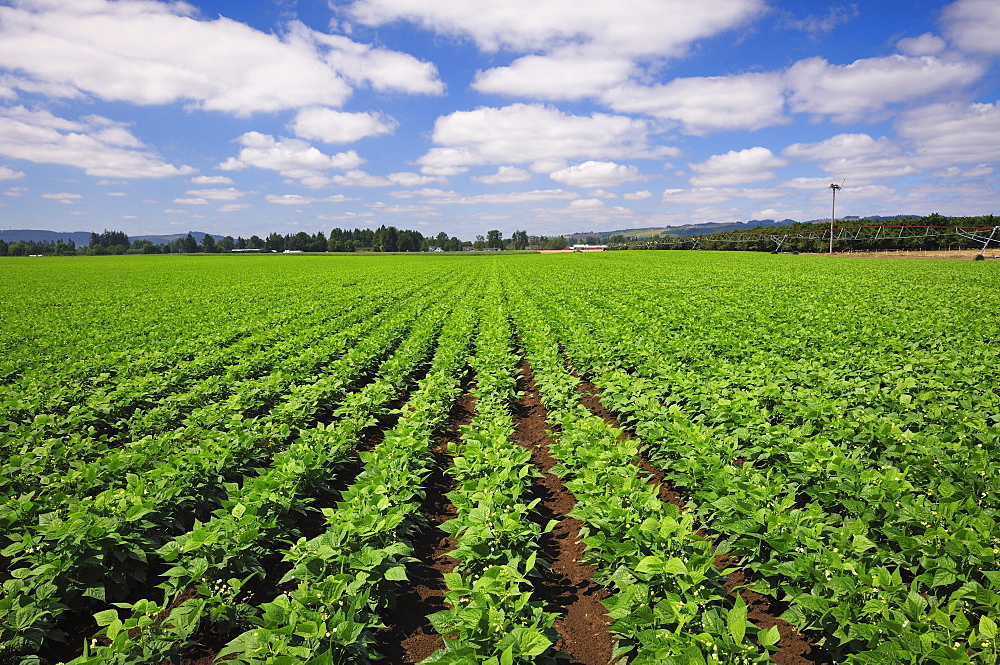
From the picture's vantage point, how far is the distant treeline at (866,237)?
81125mm

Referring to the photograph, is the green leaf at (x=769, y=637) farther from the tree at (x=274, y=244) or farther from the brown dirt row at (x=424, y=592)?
the tree at (x=274, y=244)

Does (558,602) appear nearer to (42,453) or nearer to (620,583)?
(620,583)

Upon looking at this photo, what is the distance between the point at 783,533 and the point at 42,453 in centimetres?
851

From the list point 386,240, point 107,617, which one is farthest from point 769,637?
point 386,240

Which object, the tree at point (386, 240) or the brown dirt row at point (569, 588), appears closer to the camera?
the brown dirt row at point (569, 588)

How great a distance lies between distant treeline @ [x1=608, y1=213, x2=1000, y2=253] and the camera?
81125mm

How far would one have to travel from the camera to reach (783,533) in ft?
13.3

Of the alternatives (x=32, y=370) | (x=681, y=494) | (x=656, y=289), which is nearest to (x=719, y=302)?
(x=656, y=289)

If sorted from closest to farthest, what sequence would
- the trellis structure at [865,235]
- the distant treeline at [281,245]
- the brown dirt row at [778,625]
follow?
the brown dirt row at [778,625]
the trellis structure at [865,235]
the distant treeline at [281,245]

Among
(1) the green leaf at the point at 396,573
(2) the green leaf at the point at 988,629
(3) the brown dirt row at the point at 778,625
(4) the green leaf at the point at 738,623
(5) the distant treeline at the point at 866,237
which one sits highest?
(5) the distant treeline at the point at 866,237

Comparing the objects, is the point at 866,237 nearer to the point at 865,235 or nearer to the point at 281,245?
the point at 865,235

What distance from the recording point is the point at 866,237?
85.8 m

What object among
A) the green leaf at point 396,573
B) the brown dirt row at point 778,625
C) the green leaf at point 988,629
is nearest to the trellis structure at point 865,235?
the brown dirt row at point 778,625

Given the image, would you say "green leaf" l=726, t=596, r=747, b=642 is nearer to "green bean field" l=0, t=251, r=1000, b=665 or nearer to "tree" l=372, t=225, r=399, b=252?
"green bean field" l=0, t=251, r=1000, b=665
